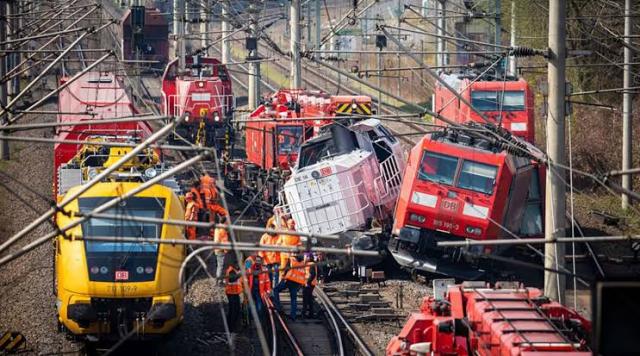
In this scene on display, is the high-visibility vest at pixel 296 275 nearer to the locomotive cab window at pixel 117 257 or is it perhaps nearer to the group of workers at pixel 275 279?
the group of workers at pixel 275 279

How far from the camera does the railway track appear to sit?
754 inches

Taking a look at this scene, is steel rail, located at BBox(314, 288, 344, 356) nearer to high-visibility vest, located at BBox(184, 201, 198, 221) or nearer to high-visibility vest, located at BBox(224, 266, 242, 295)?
high-visibility vest, located at BBox(224, 266, 242, 295)

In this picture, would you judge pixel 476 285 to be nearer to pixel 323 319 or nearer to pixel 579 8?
pixel 323 319

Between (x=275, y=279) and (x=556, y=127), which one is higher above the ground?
(x=556, y=127)

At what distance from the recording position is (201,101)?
130ft

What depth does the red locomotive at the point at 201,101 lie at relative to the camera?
38.6 meters

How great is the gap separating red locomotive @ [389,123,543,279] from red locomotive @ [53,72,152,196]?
612 cm

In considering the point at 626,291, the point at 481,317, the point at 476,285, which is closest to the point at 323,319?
the point at 476,285

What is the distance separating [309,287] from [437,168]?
4.16 meters

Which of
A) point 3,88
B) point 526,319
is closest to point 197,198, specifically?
point 526,319

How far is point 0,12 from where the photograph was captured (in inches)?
1225

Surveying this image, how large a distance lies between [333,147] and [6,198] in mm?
10779

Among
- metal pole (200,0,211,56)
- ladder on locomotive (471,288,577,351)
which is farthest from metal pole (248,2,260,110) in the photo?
ladder on locomotive (471,288,577,351)

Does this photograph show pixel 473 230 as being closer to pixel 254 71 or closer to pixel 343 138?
pixel 343 138
